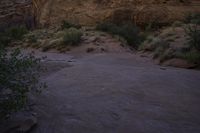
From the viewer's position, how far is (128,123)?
4609 mm

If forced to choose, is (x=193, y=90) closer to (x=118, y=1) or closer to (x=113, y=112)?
(x=113, y=112)

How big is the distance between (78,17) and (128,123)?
17472 millimetres

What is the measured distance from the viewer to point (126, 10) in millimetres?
20406

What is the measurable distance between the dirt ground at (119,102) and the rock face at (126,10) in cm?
1207

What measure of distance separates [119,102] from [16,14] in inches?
943

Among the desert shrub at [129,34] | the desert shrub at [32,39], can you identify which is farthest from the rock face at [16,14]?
the desert shrub at [129,34]

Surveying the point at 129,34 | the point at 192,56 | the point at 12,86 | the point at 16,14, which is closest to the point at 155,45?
the point at 192,56

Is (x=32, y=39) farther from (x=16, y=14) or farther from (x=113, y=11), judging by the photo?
(x=16, y=14)

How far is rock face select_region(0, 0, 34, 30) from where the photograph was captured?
26844 millimetres

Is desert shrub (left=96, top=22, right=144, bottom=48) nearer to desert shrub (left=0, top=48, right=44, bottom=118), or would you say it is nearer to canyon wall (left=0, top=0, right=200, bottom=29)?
canyon wall (left=0, top=0, right=200, bottom=29)

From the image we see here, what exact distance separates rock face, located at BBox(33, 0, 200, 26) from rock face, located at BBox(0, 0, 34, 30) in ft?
18.2

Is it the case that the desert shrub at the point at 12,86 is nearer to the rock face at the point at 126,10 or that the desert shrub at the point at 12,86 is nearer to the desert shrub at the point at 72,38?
the desert shrub at the point at 72,38

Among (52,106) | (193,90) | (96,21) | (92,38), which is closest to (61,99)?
(52,106)

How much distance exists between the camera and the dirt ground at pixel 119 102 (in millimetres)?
4520
